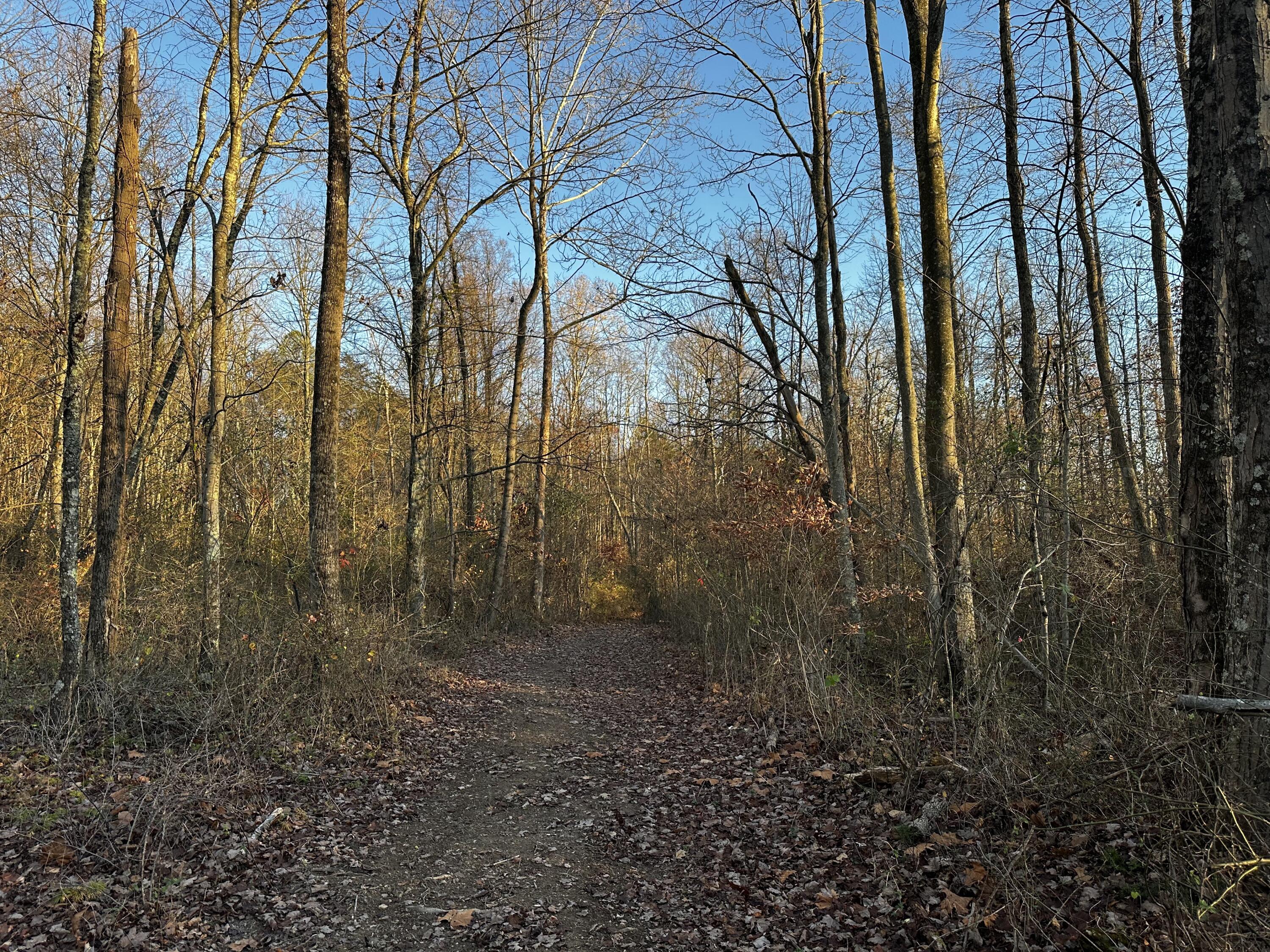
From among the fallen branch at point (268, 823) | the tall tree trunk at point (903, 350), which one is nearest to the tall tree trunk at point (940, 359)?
the tall tree trunk at point (903, 350)

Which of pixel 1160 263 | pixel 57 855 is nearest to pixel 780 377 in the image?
pixel 1160 263

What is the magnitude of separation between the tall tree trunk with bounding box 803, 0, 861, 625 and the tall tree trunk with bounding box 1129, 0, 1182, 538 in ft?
11.3

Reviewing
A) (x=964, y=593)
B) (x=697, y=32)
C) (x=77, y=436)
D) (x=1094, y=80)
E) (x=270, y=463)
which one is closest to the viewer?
(x=964, y=593)

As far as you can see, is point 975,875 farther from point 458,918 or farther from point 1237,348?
point 1237,348

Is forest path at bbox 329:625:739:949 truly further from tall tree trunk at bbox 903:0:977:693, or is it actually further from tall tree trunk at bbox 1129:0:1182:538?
tall tree trunk at bbox 1129:0:1182:538

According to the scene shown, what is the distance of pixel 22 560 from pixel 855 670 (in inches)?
544

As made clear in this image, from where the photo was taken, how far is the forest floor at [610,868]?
11.4ft

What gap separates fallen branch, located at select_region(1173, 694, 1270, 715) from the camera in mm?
2721

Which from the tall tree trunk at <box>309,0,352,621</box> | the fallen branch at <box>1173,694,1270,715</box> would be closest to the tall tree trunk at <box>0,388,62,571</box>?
the tall tree trunk at <box>309,0,352,621</box>

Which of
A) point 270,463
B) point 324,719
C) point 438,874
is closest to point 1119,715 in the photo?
point 438,874

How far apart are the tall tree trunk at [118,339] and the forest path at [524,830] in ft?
12.3

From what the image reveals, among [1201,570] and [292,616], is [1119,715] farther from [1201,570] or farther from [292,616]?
[292,616]

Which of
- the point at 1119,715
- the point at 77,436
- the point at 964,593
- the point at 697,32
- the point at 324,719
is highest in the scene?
the point at 697,32

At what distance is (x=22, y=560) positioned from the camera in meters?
12.2
